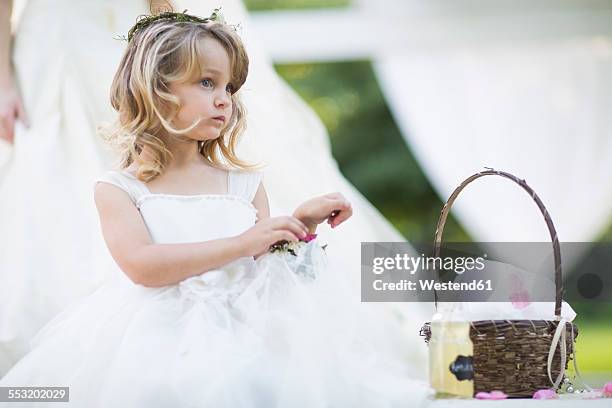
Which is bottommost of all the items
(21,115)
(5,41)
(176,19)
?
(176,19)

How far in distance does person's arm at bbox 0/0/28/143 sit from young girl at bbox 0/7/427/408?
A: 0.56 meters

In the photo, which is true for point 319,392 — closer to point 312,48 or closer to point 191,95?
point 191,95

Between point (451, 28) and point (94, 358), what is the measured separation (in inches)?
129

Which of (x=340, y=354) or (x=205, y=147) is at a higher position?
(x=205, y=147)

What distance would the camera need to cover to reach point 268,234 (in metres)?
1.35

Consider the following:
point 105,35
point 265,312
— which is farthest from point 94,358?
point 105,35

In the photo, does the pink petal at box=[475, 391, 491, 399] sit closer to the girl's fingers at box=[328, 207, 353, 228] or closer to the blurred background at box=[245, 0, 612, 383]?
the girl's fingers at box=[328, 207, 353, 228]

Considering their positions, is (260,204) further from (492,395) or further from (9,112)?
(9,112)

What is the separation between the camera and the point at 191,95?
1.45 m

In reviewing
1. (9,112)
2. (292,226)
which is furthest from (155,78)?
(9,112)

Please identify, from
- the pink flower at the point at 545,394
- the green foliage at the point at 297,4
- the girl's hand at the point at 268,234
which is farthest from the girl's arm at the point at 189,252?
the green foliage at the point at 297,4

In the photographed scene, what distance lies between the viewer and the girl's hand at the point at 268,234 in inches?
53.1

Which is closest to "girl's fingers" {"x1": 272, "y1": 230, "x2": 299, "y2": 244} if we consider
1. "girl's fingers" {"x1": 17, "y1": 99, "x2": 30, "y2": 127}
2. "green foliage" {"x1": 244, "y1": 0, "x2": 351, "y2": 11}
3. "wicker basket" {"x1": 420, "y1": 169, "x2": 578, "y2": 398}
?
"wicker basket" {"x1": 420, "y1": 169, "x2": 578, "y2": 398}

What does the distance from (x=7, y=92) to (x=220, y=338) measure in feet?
3.24
